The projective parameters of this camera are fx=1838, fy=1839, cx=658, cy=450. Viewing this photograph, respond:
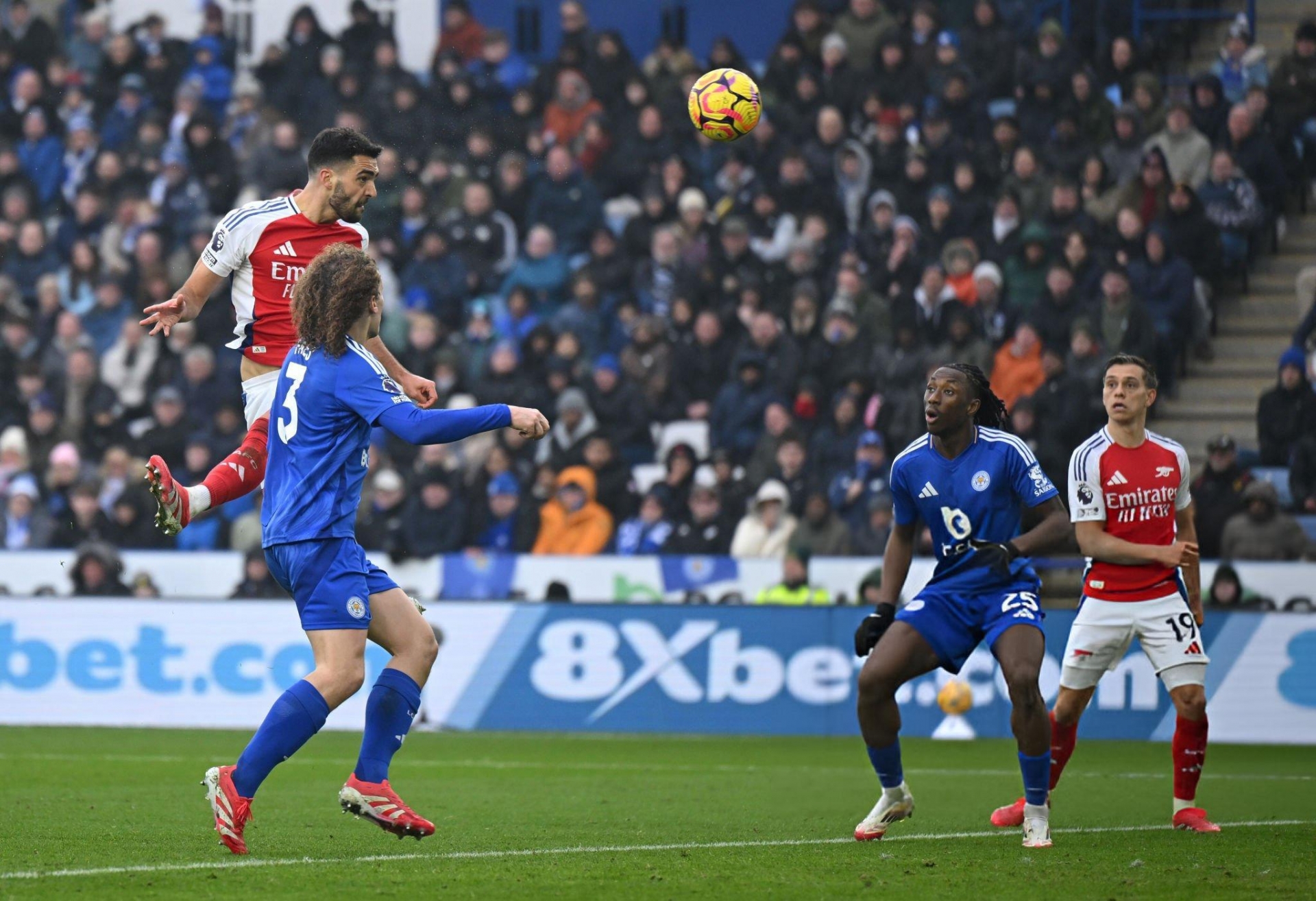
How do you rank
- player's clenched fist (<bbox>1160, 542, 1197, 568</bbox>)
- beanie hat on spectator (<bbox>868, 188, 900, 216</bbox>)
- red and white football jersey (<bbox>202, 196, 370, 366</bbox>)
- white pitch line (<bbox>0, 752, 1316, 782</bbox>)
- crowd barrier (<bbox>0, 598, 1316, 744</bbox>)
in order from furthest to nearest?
beanie hat on spectator (<bbox>868, 188, 900, 216</bbox>)
crowd barrier (<bbox>0, 598, 1316, 744</bbox>)
white pitch line (<bbox>0, 752, 1316, 782</bbox>)
player's clenched fist (<bbox>1160, 542, 1197, 568</bbox>)
red and white football jersey (<bbox>202, 196, 370, 366</bbox>)

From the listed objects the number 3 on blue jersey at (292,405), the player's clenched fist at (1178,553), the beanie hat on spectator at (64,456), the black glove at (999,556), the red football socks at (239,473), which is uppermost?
the number 3 on blue jersey at (292,405)

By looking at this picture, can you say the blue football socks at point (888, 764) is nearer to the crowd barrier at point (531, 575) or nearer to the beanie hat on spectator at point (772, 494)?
the crowd barrier at point (531, 575)

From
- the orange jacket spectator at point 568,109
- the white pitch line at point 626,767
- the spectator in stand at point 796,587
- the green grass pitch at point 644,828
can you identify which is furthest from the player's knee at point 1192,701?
the orange jacket spectator at point 568,109

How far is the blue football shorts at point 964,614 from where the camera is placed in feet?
25.7

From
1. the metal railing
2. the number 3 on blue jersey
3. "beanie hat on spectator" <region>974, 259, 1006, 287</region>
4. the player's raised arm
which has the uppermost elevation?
the metal railing

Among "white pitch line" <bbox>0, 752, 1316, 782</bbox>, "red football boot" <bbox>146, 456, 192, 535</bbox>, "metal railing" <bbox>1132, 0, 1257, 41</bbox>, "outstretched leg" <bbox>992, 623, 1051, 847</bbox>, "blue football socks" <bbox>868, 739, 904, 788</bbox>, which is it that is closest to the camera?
A: "red football boot" <bbox>146, 456, 192, 535</bbox>

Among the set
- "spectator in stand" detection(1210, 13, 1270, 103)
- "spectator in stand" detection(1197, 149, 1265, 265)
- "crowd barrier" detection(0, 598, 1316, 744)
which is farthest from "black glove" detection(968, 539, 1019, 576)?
"spectator in stand" detection(1210, 13, 1270, 103)

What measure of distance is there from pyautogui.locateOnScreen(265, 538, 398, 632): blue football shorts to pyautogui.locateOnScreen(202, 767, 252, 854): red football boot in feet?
2.01

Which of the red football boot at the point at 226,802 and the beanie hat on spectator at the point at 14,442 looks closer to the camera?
the red football boot at the point at 226,802

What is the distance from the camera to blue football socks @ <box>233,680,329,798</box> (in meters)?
6.71

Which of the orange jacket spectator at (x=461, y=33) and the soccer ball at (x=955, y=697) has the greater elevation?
the orange jacket spectator at (x=461, y=33)

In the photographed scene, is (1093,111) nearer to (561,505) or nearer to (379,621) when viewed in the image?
(561,505)

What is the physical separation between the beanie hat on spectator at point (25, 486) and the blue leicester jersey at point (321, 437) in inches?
469

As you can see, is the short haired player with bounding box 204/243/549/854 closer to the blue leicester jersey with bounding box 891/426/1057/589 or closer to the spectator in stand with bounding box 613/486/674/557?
the blue leicester jersey with bounding box 891/426/1057/589
